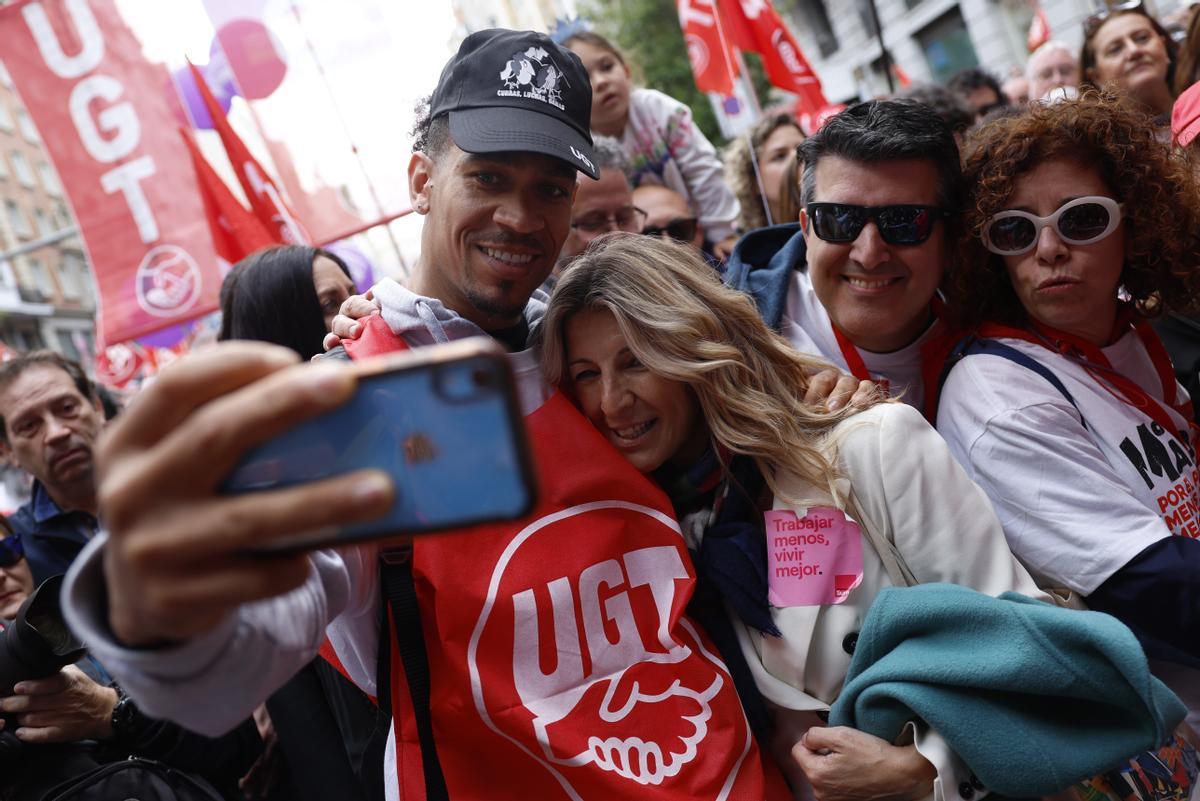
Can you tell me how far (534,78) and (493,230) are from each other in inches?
15.7

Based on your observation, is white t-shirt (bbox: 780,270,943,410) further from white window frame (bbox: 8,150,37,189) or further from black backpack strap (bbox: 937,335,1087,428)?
white window frame (bbox: 8,150,37,189)

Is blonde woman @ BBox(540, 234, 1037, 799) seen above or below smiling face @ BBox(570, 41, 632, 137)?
below

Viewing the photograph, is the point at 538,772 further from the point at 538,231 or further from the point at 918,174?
the point at 918,174

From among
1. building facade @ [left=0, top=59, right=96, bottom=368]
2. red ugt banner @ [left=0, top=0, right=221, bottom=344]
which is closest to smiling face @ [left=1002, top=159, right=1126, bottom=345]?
red ugt banner @ [left=0, top=0, right=221, bottom=344]

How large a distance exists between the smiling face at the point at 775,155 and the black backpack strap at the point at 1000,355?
8.72 ft

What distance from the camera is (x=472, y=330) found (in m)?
2.18

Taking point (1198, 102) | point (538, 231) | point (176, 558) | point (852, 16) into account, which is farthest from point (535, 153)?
point (852, 16)

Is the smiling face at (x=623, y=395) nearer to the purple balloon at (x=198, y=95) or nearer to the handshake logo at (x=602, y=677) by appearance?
the handshake logo at (x=602, y=677)

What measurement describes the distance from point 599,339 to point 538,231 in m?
0.31

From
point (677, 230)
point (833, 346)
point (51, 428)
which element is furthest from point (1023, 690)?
point (51, 428)

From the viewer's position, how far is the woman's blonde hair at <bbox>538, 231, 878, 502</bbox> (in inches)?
82.1

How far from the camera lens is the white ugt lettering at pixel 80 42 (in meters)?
6.11

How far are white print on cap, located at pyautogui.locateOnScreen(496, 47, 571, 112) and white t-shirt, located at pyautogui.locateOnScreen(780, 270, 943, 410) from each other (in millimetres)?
1026

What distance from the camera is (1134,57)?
462 cm
